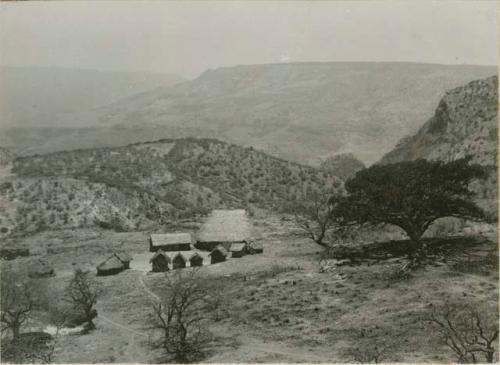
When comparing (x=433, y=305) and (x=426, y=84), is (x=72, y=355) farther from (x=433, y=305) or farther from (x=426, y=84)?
(x=426, y=84)

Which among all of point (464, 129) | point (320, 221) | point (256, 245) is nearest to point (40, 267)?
point (256, 245)

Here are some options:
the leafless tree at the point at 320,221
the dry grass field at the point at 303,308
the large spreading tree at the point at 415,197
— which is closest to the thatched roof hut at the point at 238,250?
the dry grass field at the point at 303,308

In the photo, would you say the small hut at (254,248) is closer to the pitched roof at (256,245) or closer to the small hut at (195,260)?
the pitched roof at (256,245)

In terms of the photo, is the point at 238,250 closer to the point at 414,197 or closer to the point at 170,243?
the point at 170,243

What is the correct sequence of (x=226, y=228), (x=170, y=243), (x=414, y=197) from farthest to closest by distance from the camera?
(x=226, y=228)
(x=170, y=243)
(x=414, y=197)

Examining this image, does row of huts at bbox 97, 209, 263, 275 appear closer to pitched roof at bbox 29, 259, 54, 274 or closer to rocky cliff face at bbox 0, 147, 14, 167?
pitched roof at bbox 29, 259, 54, 274

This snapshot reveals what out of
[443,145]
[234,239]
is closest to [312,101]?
[443,145]
